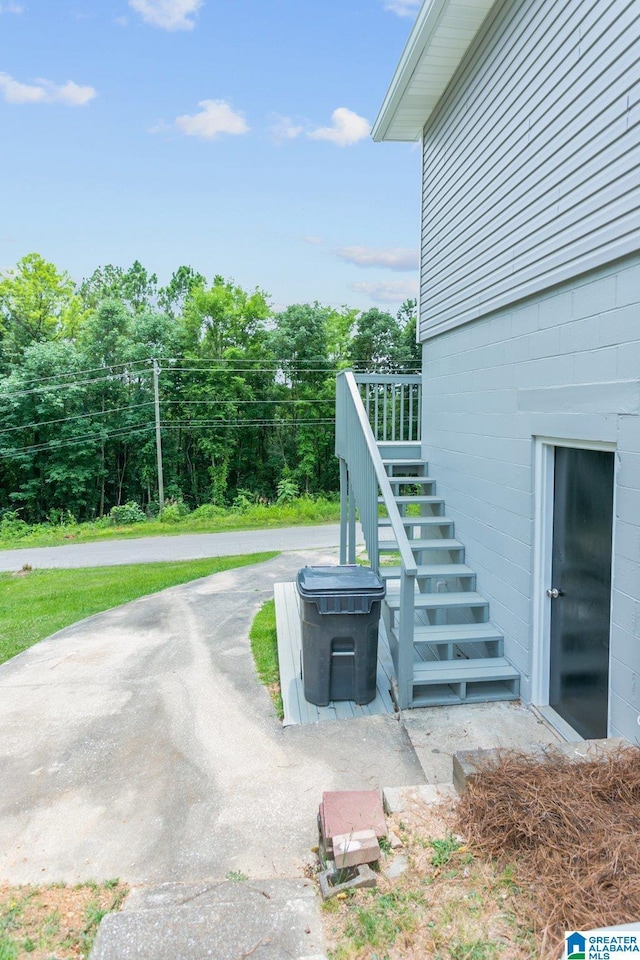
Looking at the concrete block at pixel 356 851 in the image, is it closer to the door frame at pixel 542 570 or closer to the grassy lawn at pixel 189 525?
the door frame at pixel 542 570

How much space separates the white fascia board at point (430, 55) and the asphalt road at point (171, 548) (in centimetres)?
852

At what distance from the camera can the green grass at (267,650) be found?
4656 millimetres

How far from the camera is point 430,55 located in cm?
512

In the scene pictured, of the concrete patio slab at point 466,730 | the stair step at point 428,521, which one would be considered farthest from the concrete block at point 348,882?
the stair step at point 428,521

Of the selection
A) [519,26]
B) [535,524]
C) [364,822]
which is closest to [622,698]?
[535,524]

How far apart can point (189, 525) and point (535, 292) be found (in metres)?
15.5

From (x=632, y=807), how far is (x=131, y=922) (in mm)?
1917

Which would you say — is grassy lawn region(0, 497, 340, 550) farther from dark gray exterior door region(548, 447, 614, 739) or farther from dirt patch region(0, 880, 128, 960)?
dirt patch region(0, 880, 128, 960)

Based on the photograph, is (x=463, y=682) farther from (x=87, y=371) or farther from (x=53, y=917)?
(x=87, y=371)

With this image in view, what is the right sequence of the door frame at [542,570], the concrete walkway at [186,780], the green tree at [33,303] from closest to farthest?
the concrete walkway at [186,780], the door frame at [542,570], the green tree at [33,303]

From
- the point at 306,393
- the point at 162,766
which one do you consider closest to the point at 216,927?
the point at 162,766

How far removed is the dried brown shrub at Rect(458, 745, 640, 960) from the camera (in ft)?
6.23

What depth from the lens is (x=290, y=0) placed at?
12.1 meters

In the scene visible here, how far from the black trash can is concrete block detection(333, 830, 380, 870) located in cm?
179
